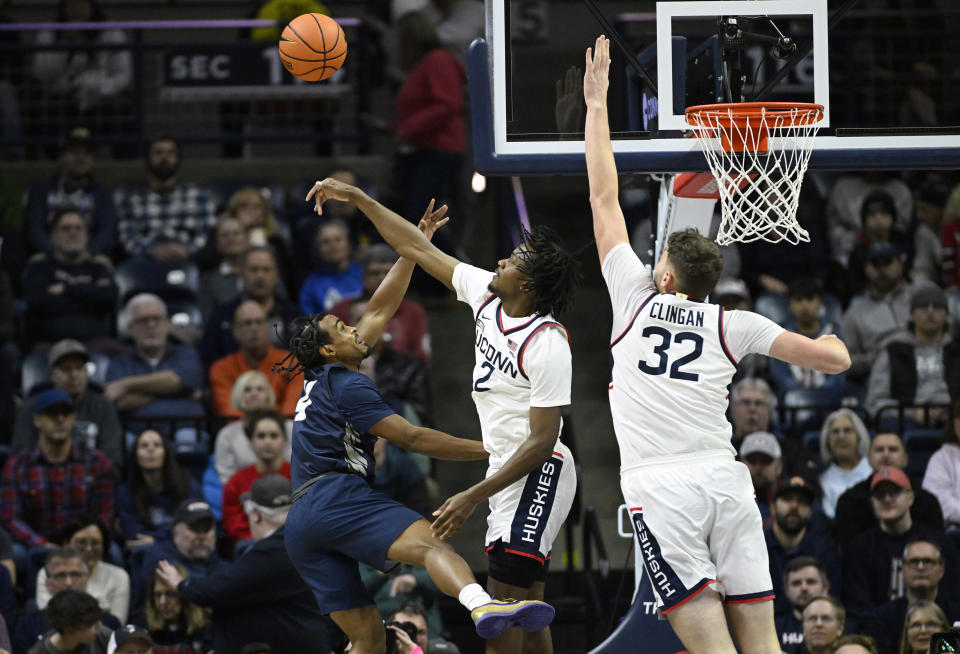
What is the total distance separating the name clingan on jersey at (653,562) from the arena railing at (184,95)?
8092 millimetres

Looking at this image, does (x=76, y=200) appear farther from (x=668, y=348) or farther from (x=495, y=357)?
(x=668, y=348)

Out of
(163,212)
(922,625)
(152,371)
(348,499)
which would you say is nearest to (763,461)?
(922,625)

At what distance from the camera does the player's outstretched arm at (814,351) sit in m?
6.30

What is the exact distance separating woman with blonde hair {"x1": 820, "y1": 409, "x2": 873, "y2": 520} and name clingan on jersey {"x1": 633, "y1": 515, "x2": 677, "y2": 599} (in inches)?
181

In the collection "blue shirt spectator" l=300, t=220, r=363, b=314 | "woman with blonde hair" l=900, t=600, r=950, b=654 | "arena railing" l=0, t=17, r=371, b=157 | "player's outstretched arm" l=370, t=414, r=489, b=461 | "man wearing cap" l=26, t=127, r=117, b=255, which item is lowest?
"woman with blonde hair" l=900, t=600, r=950, b=654

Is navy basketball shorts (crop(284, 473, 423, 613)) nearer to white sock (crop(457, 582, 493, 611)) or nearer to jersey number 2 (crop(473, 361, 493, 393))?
white sock (crop(457, 582, 493, 611))

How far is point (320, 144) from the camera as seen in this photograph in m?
14.9

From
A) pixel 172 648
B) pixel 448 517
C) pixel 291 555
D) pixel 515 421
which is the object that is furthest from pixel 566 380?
pixel 172 648

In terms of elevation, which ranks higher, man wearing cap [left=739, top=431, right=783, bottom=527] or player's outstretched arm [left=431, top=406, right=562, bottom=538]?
player's outstretched arm [left=431, top=406, right=562, bottom=538]

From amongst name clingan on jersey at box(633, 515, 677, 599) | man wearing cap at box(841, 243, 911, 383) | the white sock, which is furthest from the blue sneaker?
man wearing cap at box(841, 243, 911, 383)

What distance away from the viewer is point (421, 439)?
21.9 feet

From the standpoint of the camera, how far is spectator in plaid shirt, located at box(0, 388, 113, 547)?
10.4 metres

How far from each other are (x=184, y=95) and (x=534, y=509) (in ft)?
27.4

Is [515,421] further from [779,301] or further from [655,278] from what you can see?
[779,301]
